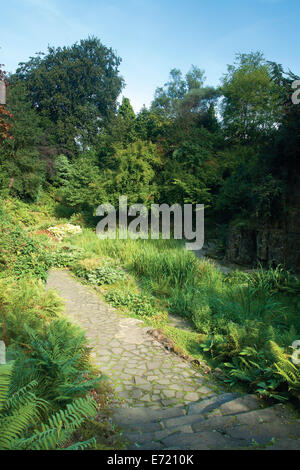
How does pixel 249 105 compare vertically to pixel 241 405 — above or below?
above

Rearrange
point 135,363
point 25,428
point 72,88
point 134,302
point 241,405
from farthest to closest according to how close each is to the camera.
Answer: point 72,88, point 134,302, point 135,363, point 241,405, point 25,428

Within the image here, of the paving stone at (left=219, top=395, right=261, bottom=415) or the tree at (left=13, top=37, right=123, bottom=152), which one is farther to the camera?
the tree at (left=13, top=37, right=123, bottom=152)

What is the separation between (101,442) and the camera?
75.4 inches

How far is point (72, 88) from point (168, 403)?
25.8m

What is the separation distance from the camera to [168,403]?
9.22ft

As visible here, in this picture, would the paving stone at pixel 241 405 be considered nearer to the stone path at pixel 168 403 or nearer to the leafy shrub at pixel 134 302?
the stone path at pixel 168 403

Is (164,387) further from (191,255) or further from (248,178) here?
(248,178)

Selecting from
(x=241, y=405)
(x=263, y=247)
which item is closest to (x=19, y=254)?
(x=241, y=405)

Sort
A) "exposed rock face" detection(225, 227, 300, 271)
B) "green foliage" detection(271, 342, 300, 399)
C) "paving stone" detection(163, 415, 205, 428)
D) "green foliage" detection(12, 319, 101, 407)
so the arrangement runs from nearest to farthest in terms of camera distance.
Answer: "paving stone" detection(163, 415, 205, 428), "green foliage" detection(12, 319, 101, 407), "green foliage" detection(271, 342, 300, 399), "exposed rock face" detection(225, 227, 300, 271)

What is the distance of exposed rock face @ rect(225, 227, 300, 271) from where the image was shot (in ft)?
26.7

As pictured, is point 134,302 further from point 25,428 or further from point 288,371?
point 25,428

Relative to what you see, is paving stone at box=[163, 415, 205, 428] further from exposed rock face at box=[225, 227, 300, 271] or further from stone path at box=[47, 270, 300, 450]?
exposed rock face at box=[225, 227, 300, 271]

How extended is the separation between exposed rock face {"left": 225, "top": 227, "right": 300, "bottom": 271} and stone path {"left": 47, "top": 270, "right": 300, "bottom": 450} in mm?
5266

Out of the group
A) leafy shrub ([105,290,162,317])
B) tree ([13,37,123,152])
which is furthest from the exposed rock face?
tree ([13,37,123,152])
